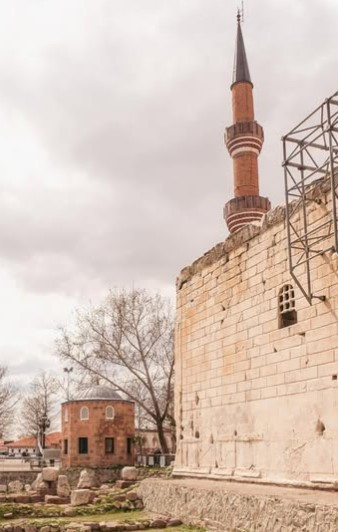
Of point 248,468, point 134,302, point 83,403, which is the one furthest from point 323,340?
point 83,403

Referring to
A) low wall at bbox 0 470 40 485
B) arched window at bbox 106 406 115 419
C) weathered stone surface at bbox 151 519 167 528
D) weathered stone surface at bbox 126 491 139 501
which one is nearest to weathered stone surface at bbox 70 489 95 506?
weathered stone surface at bbox 126 491 139 501

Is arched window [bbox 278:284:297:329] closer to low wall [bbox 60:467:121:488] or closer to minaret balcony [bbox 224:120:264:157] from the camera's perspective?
minaret balcony [bbox 224:120:264:157]

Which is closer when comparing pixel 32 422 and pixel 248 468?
pixel 248 468

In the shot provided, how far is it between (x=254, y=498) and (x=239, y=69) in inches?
898

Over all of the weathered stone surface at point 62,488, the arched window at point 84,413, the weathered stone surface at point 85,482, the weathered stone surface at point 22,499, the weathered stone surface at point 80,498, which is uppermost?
the arched window at point 84,413

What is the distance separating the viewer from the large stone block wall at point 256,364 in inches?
334

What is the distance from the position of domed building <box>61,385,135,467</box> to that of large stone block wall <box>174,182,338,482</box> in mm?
18657

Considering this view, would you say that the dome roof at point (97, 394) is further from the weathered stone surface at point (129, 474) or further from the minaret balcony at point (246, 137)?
the minaret balcony at point (246, 137)

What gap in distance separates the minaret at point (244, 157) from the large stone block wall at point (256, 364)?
11014 millimetres

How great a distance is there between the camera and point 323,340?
8.52 metres

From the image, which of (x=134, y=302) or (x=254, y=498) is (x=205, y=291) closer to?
(x=254, y=498)

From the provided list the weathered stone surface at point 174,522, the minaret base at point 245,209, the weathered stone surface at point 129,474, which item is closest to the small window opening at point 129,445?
the weathered stone surface at point 129,474

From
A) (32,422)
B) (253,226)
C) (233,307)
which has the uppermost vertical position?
(253,226)

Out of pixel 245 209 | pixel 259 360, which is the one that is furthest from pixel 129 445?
pixel 259 360
